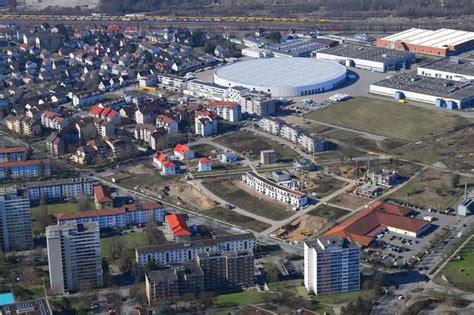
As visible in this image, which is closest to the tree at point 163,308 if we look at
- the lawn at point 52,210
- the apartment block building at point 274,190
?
the lawn at point 52,210

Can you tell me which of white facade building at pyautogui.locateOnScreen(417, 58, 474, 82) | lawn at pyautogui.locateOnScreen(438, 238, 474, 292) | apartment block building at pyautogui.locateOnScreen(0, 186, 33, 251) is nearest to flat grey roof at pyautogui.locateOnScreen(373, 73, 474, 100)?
white facade building at pyautogui.locateOnScreen(417, 58, 474, 82)

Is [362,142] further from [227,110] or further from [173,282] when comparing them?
[173,282]

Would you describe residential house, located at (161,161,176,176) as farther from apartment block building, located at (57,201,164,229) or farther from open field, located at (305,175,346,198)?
open field, located at (305,175,346,198)

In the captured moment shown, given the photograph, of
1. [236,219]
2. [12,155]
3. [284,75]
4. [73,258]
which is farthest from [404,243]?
[284,75]

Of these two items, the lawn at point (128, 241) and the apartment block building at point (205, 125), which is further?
the apartment block building at point (205, 125)

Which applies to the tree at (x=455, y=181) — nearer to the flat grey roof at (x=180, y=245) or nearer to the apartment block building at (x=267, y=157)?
the apartment block building at (x=267, y=157)
